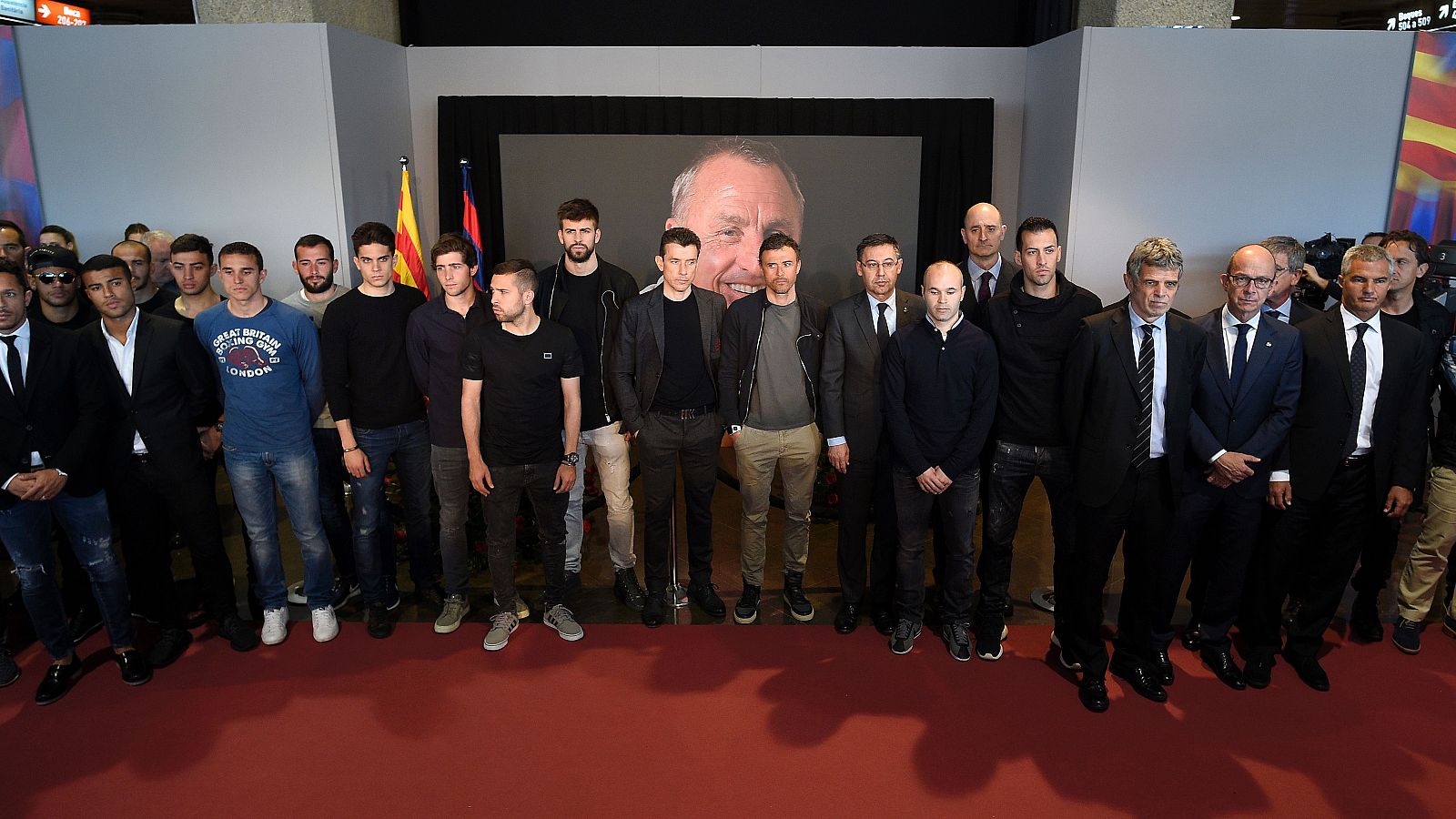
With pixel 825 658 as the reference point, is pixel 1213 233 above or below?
above

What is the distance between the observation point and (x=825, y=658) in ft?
11.5

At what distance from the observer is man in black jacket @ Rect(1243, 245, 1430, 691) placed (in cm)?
315

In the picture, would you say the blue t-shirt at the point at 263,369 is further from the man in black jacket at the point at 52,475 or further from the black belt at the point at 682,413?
the black belt at the point at 682,413

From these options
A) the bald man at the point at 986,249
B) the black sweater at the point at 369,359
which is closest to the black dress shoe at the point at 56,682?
the black sweater at the point at 369,359

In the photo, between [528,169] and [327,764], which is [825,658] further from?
[528,169]

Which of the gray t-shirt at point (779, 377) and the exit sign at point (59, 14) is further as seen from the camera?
the exit sign at point (59, 14)

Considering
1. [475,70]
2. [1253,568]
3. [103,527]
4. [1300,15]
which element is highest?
[1300,15]

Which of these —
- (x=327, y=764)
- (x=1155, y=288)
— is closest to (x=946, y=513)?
(x=1155, y=288)

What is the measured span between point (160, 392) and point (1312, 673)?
458 cm

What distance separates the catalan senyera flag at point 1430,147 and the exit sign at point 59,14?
8.94m

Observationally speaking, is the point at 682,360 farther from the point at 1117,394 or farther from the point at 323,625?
the point at 323,625

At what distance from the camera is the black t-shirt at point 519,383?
10.9ft

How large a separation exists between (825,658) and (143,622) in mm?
2991

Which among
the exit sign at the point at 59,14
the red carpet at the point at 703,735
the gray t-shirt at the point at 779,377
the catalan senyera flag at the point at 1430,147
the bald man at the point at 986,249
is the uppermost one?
the exit sign at the point at 59,14
